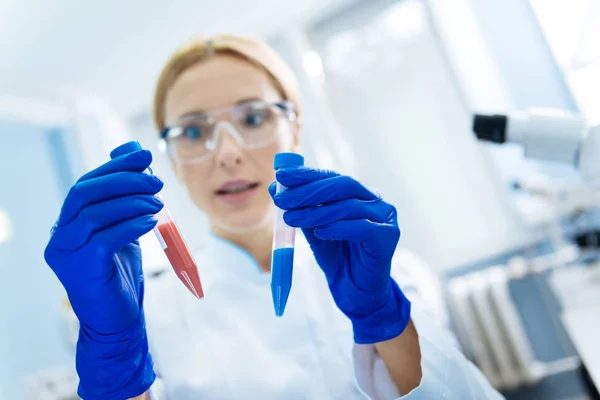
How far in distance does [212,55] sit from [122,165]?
481 millimetres

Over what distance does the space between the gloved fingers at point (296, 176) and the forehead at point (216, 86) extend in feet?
1.20

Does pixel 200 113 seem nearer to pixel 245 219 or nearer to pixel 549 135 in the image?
pixel 245 219

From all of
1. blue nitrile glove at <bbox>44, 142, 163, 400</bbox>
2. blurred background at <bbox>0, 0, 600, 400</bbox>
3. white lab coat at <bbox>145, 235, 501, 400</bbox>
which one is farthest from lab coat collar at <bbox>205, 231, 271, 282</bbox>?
blurred background at <bbox>0, 0, 600, 400</bbox>

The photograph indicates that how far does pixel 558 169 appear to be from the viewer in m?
2.27

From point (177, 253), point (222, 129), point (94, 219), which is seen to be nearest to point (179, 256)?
point (177, 253)

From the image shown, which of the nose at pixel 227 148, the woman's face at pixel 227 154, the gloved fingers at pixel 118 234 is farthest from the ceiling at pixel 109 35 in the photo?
the gloved fingers at pixel 118 234

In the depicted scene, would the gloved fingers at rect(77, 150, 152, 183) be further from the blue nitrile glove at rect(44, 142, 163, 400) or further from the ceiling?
the ceiling

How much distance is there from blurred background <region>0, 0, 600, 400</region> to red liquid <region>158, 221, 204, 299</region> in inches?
31.4

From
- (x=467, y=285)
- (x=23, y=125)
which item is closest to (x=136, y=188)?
(x=23, y=125)

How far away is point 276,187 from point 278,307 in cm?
19

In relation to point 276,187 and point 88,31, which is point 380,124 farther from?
point 276,187

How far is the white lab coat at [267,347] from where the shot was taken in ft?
2.48

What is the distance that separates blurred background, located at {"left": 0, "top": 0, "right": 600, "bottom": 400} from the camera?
1.95 m

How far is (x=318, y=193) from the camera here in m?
0.65
